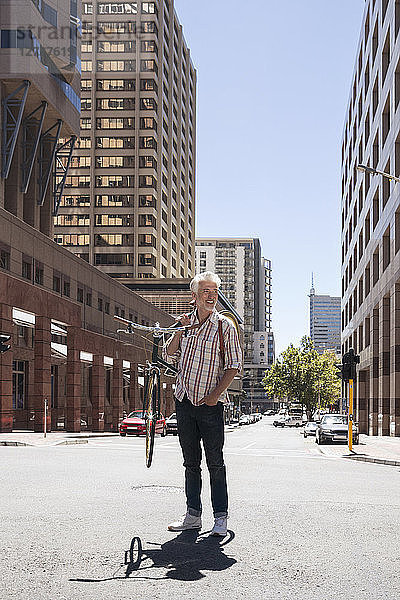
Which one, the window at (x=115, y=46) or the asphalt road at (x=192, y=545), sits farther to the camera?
the window at (x=115, y=46)

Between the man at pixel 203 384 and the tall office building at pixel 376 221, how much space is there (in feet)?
111

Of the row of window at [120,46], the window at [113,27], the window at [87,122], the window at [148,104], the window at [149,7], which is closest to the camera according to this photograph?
the window at [149,7]

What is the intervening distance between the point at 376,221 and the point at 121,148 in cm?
5366

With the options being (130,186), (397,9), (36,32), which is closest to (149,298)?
(130,186)

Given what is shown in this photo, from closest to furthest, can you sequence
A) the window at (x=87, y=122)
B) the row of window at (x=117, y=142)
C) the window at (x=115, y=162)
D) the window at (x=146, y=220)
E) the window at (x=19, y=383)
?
the window at (x=19, y=383) < the window at (x=146, y=220) < the row of window at (x=117, y=142) < the window at (x=115, y=162) < the window at (x=87, y=122)

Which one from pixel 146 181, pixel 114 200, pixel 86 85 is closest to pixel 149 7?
pixel 86 85

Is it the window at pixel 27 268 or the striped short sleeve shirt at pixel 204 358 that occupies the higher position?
the window at pixel 27 268

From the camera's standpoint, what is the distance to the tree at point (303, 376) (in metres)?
89.1

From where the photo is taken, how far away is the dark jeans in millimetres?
6691

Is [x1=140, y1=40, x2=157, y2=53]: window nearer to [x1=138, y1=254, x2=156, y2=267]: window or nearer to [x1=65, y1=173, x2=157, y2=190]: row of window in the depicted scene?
[x1=65, y1=173, x2=157, y2=190]: row of window

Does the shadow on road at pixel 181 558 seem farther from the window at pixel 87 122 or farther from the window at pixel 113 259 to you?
the window at pixel 87 122

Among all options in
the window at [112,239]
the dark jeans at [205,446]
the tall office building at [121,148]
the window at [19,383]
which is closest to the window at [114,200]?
the tall office building at [121,148]

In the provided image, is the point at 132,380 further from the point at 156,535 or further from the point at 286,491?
the point at 156,535

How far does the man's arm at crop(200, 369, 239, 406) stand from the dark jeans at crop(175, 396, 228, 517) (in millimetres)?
103
